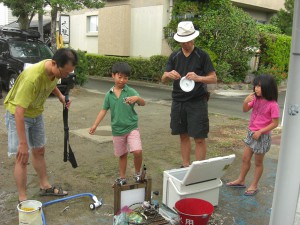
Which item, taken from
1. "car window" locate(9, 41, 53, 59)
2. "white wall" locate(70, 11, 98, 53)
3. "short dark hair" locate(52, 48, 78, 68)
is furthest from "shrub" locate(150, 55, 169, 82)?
"short dark hair" locate(52, 48, 78, 68)

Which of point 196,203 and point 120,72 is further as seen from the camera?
point 120,72

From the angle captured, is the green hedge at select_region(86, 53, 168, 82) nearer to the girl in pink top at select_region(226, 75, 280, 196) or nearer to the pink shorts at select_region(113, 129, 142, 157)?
the girl in pink top at select_region(226, 75, 280, 196)

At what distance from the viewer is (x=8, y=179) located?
443cm

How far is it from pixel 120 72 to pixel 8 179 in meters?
2.03

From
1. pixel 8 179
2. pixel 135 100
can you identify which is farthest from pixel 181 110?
pixel 8 179

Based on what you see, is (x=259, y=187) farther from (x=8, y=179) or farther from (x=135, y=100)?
(x=8, y=179)

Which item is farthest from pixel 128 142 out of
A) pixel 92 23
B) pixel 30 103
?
pixel 92 23

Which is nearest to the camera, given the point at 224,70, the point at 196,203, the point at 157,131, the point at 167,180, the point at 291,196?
the point at 291,196

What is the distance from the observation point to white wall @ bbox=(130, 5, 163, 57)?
16656mm

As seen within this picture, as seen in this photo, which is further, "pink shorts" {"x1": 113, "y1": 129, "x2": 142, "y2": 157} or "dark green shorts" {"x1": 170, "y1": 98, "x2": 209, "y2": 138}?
"dark green shorts" {"x1": 170, "y1": 98, "x2": 209, "y2": 138}

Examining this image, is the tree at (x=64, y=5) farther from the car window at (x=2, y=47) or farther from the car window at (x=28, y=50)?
the car window at (x=2, y=47)

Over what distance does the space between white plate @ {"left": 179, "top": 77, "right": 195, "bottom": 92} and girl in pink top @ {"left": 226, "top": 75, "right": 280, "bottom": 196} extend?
0.67 m

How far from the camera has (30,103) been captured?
11.0ft

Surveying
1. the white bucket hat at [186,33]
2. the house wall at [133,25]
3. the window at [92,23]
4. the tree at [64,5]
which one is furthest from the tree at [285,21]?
the white bucket hat at [186,33]
